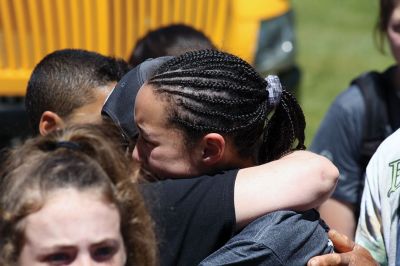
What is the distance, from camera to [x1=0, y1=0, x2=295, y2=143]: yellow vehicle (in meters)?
5.14

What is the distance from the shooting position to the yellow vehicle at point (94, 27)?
5.14 m

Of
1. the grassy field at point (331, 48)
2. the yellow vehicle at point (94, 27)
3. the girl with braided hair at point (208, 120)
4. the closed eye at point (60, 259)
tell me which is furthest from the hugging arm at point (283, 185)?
the grassy field at point (331, 48)

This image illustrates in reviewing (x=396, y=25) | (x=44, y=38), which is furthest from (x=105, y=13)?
(x=396, y=25)

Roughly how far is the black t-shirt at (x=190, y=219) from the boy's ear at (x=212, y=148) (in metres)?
0.13

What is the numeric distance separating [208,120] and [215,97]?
68mm

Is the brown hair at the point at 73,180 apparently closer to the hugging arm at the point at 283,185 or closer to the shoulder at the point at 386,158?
the hugging arm at the point at 283,185

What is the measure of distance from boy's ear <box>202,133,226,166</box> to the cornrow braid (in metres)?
0.02

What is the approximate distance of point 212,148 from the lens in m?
2.65

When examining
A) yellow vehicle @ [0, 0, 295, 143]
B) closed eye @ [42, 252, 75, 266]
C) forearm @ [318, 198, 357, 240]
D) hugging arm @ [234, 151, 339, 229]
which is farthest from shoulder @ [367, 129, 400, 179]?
yellow vehicle @ [0, 0, 295, 143]

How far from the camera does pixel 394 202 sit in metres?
2.71

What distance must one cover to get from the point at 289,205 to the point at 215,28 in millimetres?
2882

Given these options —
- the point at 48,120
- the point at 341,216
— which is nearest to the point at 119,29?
the point at 341,216

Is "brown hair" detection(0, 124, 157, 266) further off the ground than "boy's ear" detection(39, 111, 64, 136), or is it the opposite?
"brown hair" detection(0, 124, 157, 266)

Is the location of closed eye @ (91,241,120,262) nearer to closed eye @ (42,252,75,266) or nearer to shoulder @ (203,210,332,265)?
closed eye @ (42,252,75,266)
